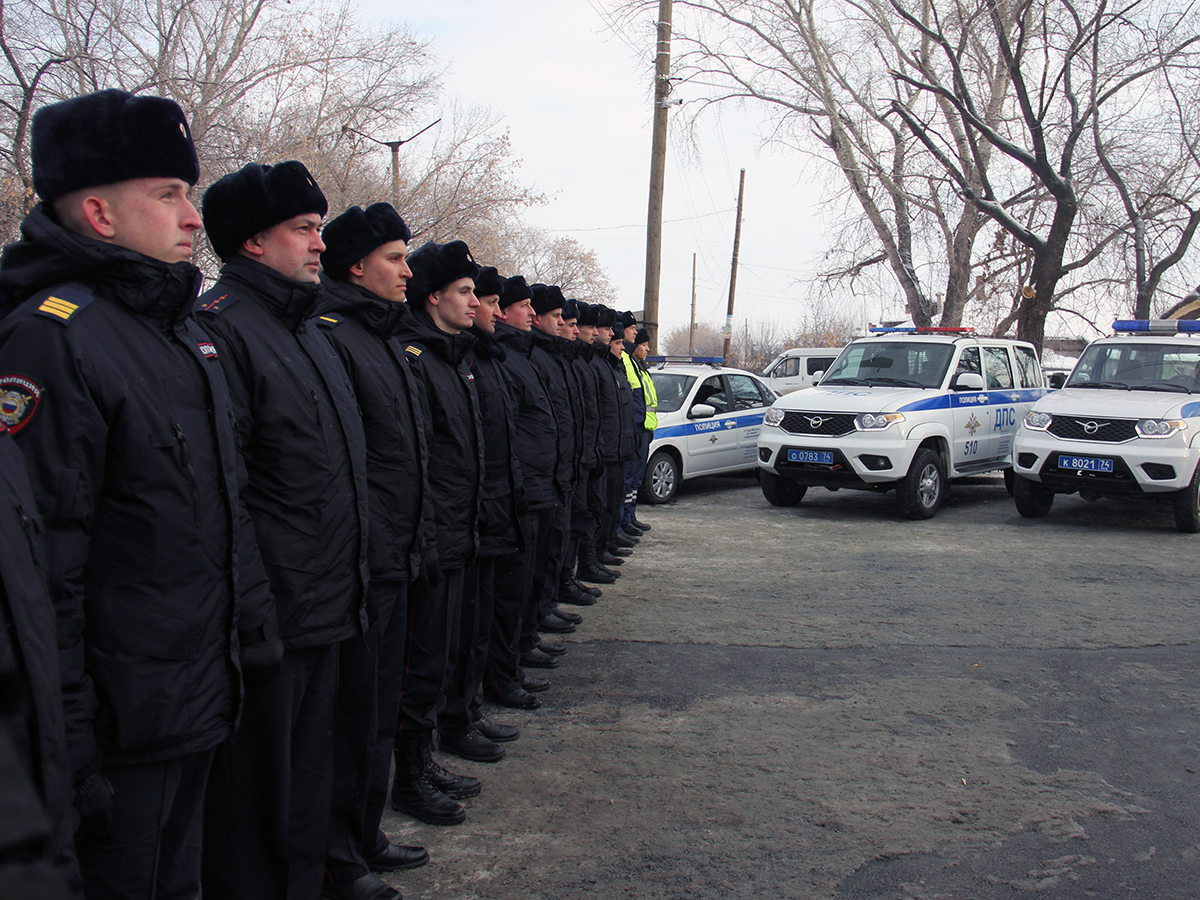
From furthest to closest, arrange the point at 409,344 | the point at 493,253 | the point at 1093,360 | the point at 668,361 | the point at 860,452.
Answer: the point at 493,253
the point at 668,361
the point at 1093,360
the point at 860,452
the point at 409,344

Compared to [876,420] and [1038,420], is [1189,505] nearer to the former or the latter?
[1038,420]

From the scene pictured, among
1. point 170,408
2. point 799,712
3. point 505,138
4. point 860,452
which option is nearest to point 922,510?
point 860,452

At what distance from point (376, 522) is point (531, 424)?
2.18 metres

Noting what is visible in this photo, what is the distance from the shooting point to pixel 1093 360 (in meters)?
11.1

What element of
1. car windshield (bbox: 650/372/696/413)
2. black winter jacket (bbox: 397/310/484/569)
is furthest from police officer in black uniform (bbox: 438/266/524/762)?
car windshield (bbox: 650/372/696/413)

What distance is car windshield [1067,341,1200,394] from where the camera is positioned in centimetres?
1043

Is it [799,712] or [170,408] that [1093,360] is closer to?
[799,712]

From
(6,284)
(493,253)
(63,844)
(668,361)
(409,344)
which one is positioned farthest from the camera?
(493,253)

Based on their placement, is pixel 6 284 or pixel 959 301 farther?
pixel 959 301

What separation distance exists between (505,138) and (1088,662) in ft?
66.6

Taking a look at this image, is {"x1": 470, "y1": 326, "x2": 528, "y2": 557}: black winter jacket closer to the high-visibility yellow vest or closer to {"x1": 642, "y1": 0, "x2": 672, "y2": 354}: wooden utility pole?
the high-visibility yellow vest

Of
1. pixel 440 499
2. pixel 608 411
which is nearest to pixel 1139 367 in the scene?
pixel 608 411

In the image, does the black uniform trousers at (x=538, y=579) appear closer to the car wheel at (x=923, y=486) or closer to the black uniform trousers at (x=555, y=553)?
the black uniform trousers at (x=555, y=553)

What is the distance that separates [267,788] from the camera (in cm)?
262
